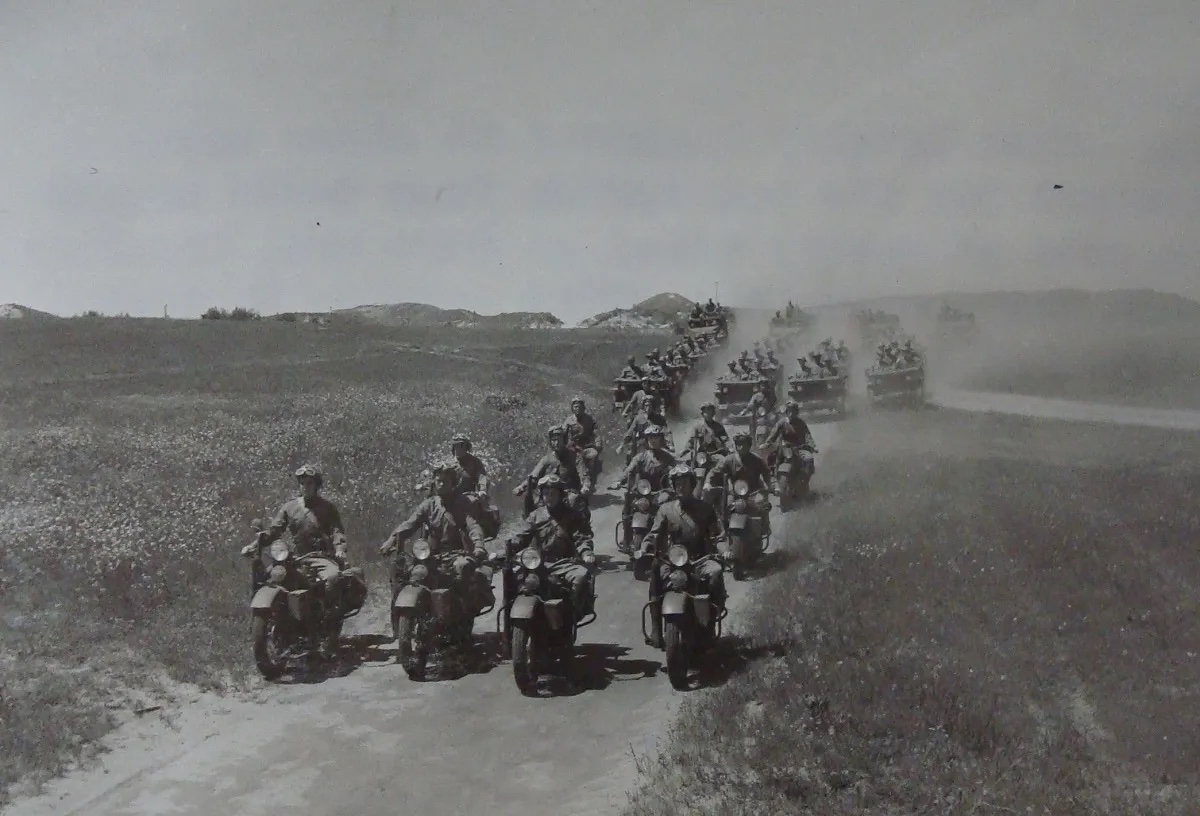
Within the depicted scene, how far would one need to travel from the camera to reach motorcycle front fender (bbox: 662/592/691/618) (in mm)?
9289

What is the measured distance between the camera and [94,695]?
32.0 feet

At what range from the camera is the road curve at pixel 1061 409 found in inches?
756

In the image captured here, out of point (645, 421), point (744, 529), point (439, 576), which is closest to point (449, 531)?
point (439, 576)

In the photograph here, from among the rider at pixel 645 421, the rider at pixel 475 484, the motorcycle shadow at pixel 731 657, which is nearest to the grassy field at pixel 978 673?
the motorcycle shadow at pixel 731 657

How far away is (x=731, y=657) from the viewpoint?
1026cm

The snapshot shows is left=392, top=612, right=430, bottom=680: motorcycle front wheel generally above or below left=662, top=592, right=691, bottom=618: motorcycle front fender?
below

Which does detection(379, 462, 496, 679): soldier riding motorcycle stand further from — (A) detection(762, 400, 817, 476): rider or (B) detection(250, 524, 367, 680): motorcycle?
(A) detection(762, 400, 817, 476): rider

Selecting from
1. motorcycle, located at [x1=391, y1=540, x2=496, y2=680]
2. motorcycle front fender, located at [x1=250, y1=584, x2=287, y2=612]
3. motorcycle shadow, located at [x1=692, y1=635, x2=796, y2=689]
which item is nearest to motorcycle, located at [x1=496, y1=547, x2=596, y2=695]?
motorcycle, located at [x1=391, y1=540, x2=496, y2=680]

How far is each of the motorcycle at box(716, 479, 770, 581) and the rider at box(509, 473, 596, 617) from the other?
350 cm

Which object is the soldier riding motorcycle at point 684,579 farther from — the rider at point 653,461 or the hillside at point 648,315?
the hillside at point 648,315

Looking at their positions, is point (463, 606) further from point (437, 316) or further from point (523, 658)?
point (437, 316)

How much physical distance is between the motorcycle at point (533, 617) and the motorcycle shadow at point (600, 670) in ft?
0.62

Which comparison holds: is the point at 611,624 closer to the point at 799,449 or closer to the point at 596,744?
the point at 596,744

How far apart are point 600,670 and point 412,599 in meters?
2.26
